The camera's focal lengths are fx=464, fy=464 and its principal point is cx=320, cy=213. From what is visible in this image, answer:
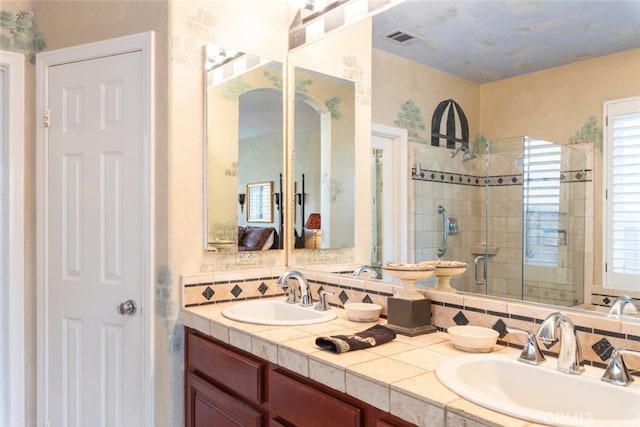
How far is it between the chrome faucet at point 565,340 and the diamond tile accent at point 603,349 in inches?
3.4

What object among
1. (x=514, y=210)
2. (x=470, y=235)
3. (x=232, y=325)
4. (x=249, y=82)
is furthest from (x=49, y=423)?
(x=514, y=210)

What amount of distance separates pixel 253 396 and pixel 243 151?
3.71 ft

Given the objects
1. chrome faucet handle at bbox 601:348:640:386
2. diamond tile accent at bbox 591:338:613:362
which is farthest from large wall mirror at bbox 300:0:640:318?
chrome faucet handle at bbox 601:348:640:386

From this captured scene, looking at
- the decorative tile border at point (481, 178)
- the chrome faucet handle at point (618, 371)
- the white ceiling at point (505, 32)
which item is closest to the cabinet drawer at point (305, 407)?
the chrome faucet handle at point (618, 371)

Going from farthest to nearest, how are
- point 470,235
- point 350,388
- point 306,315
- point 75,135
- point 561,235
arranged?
point 75,135
point 306,315
point 470,235
point 561,235
point 350,388

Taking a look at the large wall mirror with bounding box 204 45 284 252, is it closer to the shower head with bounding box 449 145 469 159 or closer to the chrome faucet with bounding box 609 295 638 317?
the shower head with bounding box 449 145 469 159

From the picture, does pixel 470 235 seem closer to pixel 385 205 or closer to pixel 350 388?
pixel 385 205

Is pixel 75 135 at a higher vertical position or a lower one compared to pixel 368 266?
higher

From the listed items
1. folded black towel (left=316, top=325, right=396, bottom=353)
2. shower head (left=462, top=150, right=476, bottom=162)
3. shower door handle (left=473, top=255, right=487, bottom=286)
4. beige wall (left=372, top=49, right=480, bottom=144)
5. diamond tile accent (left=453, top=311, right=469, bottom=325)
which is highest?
beige wall (left=372, top=49, right=480, bottom=144)

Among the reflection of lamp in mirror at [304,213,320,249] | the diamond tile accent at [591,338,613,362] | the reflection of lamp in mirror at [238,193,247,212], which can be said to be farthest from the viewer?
the reflection of lamp in mirror at [304,213,320,249]

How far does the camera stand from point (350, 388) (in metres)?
1.23

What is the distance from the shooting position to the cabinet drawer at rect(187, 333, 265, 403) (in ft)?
5.22

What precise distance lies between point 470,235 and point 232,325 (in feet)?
3.03

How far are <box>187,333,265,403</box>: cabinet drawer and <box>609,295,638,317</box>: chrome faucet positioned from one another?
1.07m
